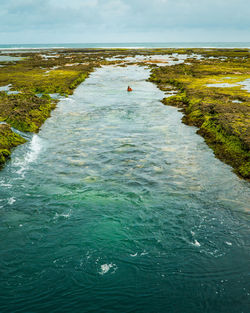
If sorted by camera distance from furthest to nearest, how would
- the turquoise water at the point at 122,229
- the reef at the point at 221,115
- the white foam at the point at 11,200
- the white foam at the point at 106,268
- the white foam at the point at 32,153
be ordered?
the reef at the point at 221,115, the white foam at the point at 32,153, the white foam at the point at 11,200, the white foam at the point at 106,268, the turquoise water at the point at 122,229

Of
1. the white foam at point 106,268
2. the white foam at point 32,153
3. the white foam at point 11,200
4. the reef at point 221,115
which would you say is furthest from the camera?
the reef at point 221,115

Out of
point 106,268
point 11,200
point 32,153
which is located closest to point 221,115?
point 32,153

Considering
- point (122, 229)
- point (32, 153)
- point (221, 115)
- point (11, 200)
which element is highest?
point (221, 115)

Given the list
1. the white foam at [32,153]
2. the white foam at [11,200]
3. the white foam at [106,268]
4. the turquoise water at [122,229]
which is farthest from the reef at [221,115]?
the white foam at [32,153]

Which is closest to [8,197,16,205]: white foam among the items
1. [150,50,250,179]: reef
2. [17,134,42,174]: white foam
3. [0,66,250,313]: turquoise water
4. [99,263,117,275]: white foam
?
[0,66,250,313]: turquoise water

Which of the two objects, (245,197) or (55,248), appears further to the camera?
(245,197)

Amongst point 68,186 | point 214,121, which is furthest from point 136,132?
point 68,186

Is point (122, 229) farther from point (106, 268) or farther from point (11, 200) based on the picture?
point (11, 200)

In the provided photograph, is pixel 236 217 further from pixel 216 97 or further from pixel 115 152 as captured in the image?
pixel 216 97

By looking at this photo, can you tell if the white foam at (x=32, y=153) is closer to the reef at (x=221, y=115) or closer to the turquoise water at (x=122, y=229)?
the turquoise water at (x=122, y=229)
